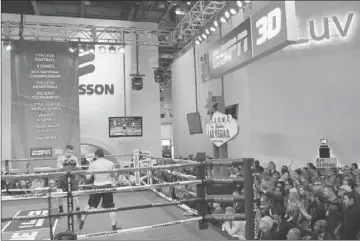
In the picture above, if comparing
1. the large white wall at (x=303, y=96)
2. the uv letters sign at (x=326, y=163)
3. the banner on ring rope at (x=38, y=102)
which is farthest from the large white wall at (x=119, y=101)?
the uv letters sign at (x=326, y=163)

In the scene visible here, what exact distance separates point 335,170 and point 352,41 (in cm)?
239

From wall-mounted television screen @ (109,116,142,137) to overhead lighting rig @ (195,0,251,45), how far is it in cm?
361

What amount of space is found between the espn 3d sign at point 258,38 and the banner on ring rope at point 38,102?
5.13 meters

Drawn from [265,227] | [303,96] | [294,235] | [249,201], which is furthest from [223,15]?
[249,201]

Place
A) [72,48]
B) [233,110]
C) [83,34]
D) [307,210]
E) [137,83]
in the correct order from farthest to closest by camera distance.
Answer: [137,83] → [83,34] → [72,48] → [233,110] → [307,210]

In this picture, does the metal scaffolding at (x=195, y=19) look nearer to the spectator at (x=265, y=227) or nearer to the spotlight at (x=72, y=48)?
the spotlight at (x=72, y=48)

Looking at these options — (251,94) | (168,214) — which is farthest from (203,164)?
(251,94)

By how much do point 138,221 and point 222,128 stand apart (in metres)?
1.74

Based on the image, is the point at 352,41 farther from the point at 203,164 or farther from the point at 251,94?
the point at 203,164

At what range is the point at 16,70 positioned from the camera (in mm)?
9961

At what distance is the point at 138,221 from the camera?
13.4 ft

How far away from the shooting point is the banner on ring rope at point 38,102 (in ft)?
32.6

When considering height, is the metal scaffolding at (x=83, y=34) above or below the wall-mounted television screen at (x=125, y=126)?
above

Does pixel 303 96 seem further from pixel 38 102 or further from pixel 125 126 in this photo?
pixel 38 102
